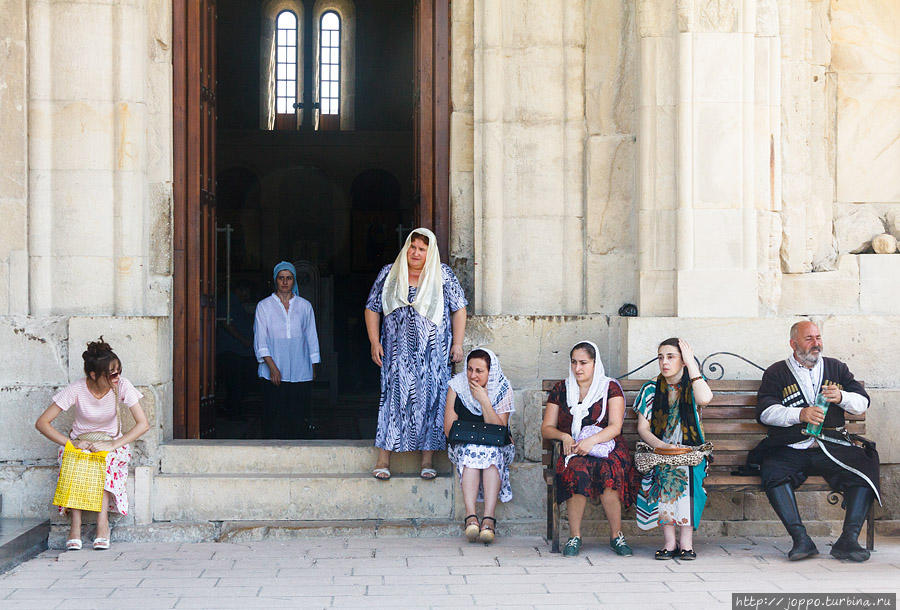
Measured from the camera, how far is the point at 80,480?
5.53m

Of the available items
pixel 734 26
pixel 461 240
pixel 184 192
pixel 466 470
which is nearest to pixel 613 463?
pixel 466 470

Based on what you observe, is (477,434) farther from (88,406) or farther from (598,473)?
(88,406)

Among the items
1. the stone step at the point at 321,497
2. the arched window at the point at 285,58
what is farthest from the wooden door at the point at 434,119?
the arched window at the point at 285,58

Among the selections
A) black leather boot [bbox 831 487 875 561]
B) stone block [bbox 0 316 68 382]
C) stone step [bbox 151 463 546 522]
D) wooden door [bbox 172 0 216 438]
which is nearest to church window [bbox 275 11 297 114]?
wooden door [bbox 172 0 216 438]

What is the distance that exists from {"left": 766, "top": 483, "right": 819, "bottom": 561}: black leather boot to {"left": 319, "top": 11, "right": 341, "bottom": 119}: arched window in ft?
49.7

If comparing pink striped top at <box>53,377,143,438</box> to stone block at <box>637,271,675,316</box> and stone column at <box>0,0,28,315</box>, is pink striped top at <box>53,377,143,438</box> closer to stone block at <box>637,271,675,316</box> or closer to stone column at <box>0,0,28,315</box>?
stone column at <box>0,0,28,315</box>

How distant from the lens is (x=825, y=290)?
250 inches

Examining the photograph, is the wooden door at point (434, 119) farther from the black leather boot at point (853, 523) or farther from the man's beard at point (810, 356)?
the black leather boot at point (853, 523)

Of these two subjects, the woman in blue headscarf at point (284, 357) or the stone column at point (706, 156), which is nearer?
the stone column at point (706, 156)

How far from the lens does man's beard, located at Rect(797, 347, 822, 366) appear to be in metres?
5.44

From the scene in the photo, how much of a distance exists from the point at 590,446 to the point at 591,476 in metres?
0.17

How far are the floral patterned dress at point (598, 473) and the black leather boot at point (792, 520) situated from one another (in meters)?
0.74

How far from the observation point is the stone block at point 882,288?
6.35 m

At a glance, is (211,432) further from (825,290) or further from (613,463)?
(825,290)
